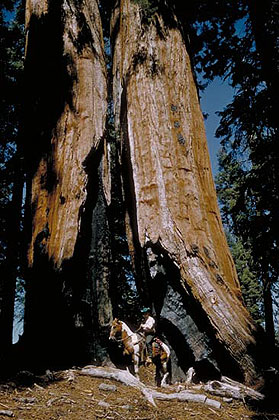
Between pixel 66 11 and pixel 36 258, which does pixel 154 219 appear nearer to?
pixel 36 258

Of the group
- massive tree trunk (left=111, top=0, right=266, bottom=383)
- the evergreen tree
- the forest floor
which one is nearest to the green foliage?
the evergreen tree

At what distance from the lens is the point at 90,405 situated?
9.13 feet

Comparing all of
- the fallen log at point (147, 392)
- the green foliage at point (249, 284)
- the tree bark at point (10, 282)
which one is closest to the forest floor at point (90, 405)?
the fallen log at point (147, 392)

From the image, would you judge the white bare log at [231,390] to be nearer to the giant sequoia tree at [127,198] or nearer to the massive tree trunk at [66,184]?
the giant sequoia tree at [127,198]

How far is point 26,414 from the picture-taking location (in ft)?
8.09

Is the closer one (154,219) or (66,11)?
(154,219)

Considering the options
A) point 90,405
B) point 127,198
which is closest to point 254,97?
point 127,198

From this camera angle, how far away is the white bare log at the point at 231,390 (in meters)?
2.96

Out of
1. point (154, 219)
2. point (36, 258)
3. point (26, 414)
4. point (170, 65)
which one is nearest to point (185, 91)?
point (170, 65)

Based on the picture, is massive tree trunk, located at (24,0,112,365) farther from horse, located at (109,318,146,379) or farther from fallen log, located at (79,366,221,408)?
horse, located at (109,318,146,379)

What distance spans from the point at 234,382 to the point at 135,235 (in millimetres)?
2252

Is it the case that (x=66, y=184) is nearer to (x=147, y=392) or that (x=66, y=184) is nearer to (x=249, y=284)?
(x=147, y=392)

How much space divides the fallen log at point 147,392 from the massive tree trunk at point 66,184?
0.74 m

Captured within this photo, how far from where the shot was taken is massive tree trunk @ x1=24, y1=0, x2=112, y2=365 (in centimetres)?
442
